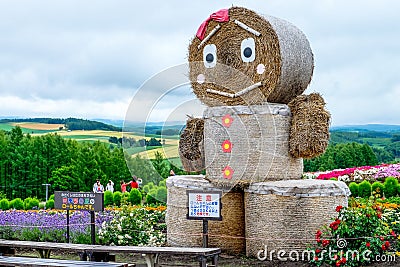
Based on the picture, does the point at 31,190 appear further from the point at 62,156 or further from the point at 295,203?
the point at 295,203

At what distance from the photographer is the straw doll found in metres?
9.25

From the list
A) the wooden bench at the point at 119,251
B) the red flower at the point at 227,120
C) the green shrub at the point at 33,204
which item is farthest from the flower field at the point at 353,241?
the green shrub at the point at 33,204

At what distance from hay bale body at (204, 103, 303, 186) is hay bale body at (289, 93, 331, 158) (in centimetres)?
14

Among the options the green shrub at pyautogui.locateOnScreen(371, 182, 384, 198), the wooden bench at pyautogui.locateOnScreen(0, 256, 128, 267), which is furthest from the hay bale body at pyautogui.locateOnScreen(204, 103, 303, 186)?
the green shrub at pyautogui.locateOnScreen(371, 182, 384, 198)

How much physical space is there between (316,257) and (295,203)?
2.68 ft

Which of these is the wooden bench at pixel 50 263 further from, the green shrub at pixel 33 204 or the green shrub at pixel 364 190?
the green shrub at pixel 33 204

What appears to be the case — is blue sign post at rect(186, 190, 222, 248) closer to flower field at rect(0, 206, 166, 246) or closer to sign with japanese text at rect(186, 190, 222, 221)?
sign with japanese text at rect(186, 190, 222, 221)

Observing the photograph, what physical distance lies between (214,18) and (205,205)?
3.08 m

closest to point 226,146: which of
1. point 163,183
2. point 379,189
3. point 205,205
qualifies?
point 205,205

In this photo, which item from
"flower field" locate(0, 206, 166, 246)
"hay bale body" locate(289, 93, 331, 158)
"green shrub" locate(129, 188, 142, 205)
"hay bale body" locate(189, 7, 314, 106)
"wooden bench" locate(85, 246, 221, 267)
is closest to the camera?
"wooden bench" locate(85, 246, 221, 267)

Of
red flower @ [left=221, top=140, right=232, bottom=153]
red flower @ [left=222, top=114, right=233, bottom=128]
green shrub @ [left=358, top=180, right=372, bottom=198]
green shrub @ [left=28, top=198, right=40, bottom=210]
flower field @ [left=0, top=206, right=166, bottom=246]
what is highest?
red flower @ [left=222, top=114, right=233, bottom=128]

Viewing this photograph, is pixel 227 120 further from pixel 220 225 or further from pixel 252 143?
Result: pixel 220 225

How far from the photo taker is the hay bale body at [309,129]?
30.1 feet

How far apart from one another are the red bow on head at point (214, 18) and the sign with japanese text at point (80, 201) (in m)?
3.04
